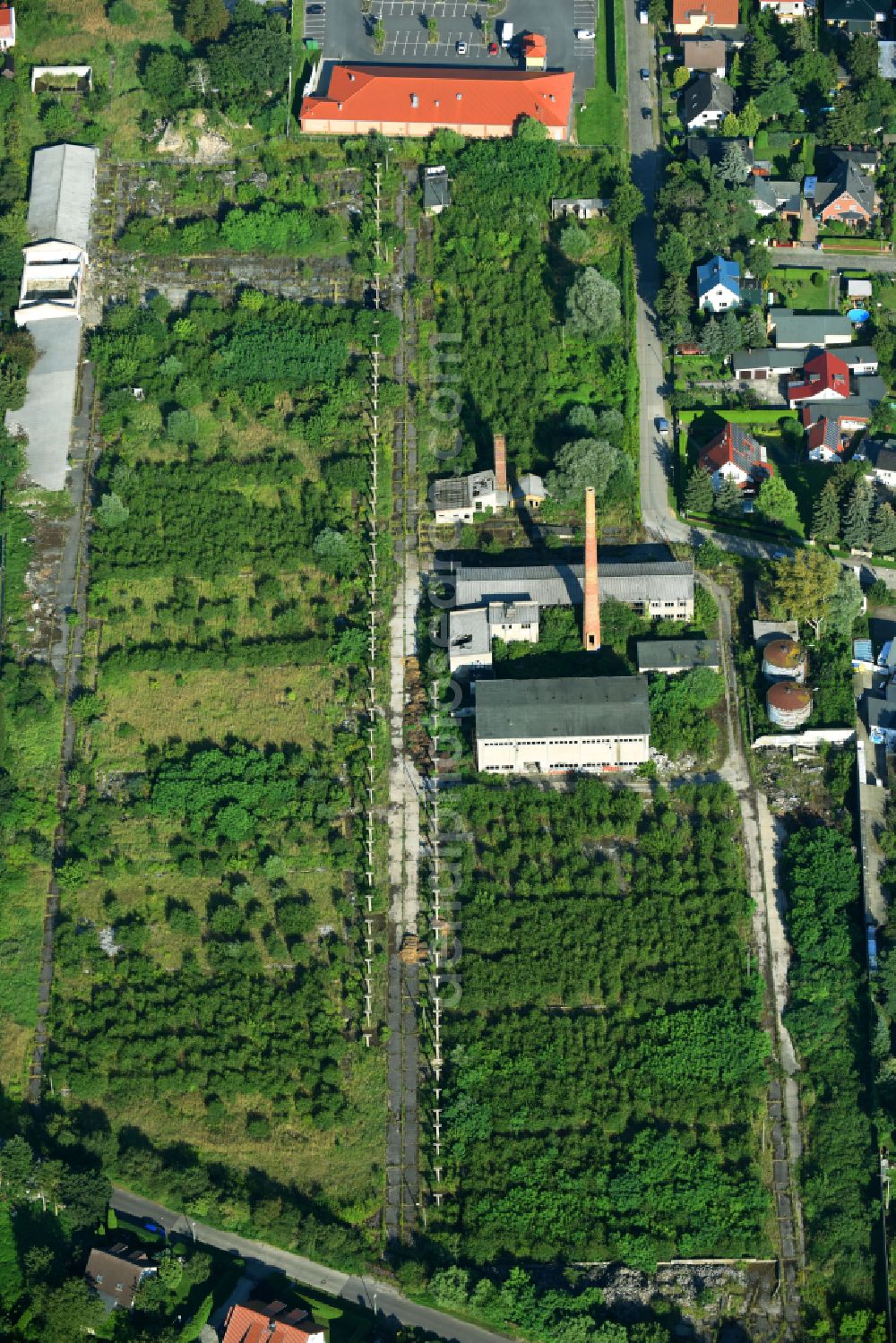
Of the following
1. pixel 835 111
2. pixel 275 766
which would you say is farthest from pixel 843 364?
pixel 275 766

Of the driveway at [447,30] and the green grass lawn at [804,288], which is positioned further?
the driveway at [447,30]

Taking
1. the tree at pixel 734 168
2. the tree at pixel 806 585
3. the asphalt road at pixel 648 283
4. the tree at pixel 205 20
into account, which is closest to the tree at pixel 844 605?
the tree at pixel 806 585

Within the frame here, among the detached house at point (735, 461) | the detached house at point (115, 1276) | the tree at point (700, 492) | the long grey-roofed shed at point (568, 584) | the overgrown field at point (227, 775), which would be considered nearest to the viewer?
the detached house at point (115, 1276)

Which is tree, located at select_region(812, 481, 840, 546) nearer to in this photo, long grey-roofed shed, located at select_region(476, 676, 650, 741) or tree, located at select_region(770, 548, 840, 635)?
tree, located at select_region(770, 548, 840, 635)

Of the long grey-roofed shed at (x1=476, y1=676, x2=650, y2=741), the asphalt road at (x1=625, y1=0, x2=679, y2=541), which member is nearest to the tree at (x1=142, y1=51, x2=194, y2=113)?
the asphalt road at (x1=625, y1=0, x2=679, y2=541)

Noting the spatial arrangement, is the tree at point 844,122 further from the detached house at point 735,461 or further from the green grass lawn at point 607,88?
the detached house at point 735,461

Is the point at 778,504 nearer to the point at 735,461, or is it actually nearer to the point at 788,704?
the point at 735,461
